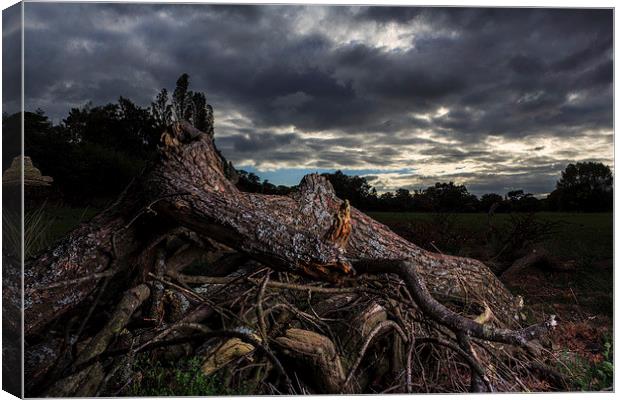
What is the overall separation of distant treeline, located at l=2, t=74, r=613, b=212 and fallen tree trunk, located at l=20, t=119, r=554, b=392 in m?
0.48

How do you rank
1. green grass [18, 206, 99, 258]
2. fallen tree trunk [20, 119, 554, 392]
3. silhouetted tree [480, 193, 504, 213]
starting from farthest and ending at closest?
green grass [18, 206, 99, 258] → silhouetted tree [480, 193, 504, 213] → fallen tree trunk [20, 119, 554, 392]

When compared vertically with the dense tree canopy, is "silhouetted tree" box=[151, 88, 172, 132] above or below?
above

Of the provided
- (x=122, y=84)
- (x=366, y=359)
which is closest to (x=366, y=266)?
(x=366, y=359)

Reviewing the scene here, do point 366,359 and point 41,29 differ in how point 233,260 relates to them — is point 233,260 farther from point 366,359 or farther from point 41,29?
point 41,29

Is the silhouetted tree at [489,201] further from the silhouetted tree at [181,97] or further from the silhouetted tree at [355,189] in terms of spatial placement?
the silhouetted tree at [181,97]

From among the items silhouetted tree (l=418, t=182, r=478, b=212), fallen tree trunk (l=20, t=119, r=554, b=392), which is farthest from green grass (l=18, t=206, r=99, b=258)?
silhouetted tree (l=418, t=182, r=478, b=212)

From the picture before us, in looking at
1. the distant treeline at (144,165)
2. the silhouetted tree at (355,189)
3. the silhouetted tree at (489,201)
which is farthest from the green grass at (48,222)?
the silhouetted tree at (489,201)

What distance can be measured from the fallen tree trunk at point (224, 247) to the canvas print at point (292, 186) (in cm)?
1

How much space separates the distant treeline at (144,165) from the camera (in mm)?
3564

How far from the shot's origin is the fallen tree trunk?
262 cm

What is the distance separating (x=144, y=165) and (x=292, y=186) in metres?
1.01

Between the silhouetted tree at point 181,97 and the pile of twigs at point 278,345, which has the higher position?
the silhouetted tree at point 181,97

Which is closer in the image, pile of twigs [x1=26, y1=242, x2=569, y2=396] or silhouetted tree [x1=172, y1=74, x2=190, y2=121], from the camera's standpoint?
pile of twigs [x1=26, y1=242, x2=569, y2=396]

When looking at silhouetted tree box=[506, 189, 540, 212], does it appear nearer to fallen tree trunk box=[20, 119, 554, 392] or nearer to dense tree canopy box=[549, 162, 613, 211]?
dense tree canopy box=[549, 162, 613, 211]
